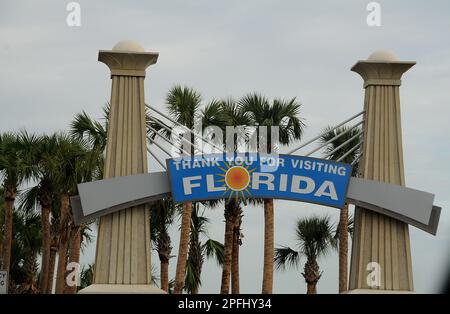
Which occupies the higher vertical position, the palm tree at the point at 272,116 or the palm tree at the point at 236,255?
the palm tree at the point at 272,116

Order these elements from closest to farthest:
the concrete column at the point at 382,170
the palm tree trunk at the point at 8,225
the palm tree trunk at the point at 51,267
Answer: the concrete column at the point at 382,170, the palm tree trunk at the point at 8,225, the palm tree trunk at the point at 51,267

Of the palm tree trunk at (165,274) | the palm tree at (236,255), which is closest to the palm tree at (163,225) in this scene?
the palm tree trunk at (165,274)

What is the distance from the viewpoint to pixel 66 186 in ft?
108

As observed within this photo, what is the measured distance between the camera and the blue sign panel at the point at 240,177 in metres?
23.9

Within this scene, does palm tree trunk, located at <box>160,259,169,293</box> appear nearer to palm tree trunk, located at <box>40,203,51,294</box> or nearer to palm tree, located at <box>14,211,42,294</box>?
palm tree trunk, located at <box>40,203,51,294</box>

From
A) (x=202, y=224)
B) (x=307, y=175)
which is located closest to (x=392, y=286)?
(x=307, y=175)

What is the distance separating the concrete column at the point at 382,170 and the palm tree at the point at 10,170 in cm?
1363

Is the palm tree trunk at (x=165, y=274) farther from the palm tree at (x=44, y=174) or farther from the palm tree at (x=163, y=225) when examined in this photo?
the palm tree at (x=44, y=174)

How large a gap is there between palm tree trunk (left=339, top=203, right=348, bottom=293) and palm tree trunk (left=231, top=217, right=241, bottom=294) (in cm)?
380

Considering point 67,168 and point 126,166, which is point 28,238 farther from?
point 126,166

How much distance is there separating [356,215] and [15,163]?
14084 millimetres

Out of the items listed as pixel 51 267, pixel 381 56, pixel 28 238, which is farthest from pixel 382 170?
pixel 28 238

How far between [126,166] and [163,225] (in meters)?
10.6
